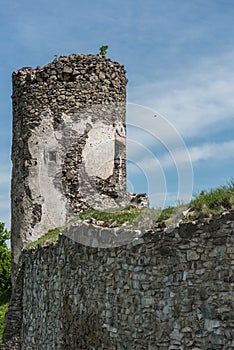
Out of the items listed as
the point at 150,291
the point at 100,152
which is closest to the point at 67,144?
the point at 100,152

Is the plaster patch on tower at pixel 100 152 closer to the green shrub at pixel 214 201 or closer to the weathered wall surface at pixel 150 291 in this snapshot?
the weathered wall surface at pixel 150 291

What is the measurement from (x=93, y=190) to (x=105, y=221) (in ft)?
17.2

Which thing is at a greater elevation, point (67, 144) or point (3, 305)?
point (67, 144)

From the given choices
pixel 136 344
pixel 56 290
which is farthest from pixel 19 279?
pixel 136 344

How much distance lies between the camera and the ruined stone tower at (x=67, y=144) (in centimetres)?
1449

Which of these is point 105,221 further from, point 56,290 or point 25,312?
point 25,312

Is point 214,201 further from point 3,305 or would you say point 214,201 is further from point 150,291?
point 3,305

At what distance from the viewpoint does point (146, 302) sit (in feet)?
25.8

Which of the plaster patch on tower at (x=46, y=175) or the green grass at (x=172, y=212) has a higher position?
the plaster patch on tower at (x=46, y=175)

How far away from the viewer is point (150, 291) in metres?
7.81

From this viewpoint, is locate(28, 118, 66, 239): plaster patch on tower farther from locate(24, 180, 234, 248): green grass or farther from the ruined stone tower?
locate(24, 180, 234, 248): green grass

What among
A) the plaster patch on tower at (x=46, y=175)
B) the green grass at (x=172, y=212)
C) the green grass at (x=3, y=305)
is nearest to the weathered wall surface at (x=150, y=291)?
the green grass at (x=172, y=212)

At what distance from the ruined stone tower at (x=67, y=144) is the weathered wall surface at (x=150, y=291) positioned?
3864mm

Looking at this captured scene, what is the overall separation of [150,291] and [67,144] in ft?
23.6
